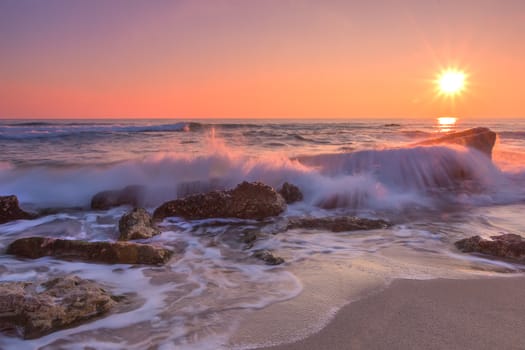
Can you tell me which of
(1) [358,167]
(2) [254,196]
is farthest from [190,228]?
(1) [358,167]

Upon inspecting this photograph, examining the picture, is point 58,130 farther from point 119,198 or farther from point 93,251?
point 93,251

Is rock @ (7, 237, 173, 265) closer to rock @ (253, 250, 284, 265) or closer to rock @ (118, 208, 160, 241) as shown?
rock @ (118, 208, 160, 241)

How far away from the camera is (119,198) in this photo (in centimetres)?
576

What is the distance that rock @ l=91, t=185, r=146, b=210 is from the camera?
5.52m

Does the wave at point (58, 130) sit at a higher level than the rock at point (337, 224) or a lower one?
higher

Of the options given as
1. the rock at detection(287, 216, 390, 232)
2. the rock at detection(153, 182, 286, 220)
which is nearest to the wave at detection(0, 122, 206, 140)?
the rock at detection(153, 182, 286, 220)

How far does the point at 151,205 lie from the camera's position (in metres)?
5.78

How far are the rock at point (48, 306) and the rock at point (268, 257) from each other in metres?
1.21

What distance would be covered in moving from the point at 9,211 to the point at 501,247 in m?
5.40

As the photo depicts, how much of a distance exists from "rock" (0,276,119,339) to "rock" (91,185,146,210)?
3.22 m

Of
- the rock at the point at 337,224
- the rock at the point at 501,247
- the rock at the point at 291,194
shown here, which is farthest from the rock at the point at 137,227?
the rock at the point at 501,247

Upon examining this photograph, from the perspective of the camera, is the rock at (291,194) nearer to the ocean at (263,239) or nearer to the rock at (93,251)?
the ocean at (263,239)

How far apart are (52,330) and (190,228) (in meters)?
2.41

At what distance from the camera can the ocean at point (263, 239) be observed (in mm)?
2041
